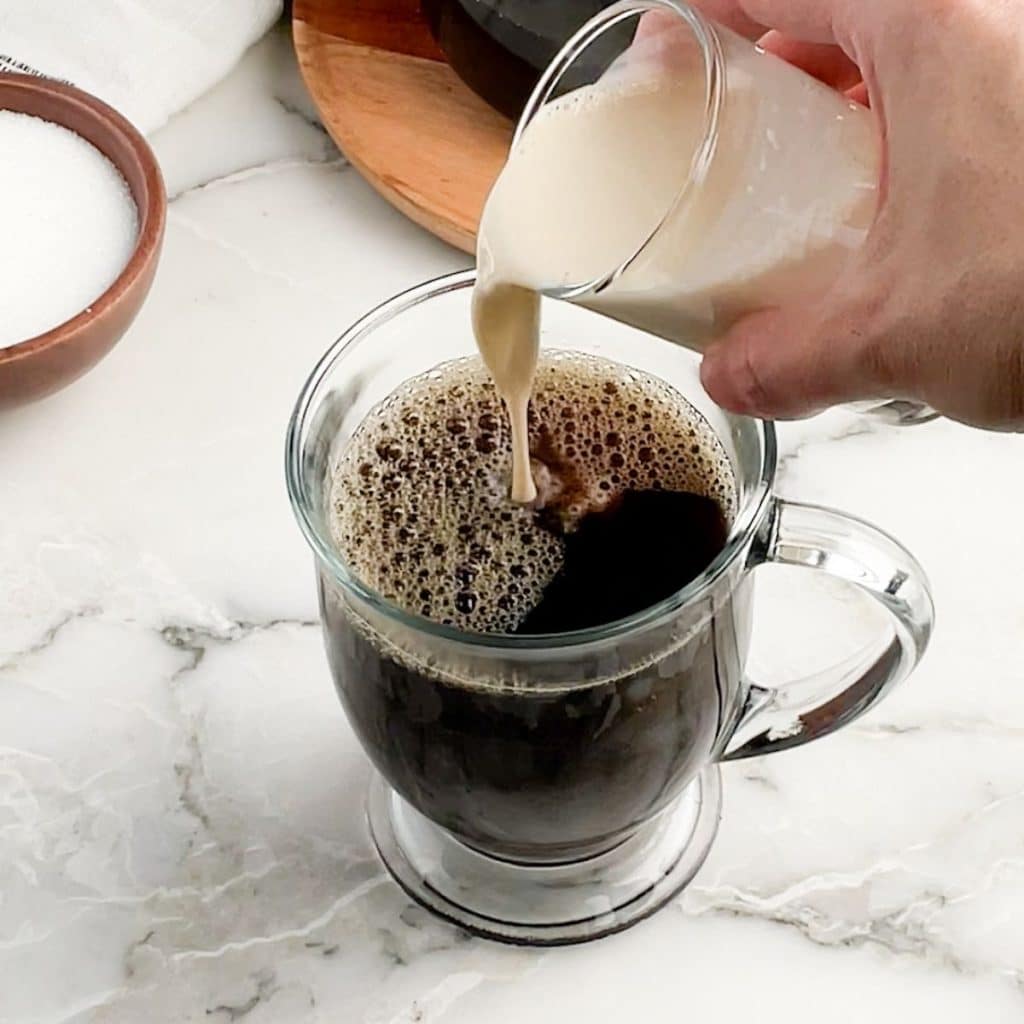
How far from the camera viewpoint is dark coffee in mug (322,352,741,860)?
696mm

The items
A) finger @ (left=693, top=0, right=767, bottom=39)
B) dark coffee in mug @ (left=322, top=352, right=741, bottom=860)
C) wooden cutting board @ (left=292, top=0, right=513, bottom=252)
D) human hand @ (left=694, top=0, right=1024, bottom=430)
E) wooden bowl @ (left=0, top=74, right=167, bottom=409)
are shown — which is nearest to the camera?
Answer: human hand @ (left=694, top=0, right=1024, bottom=430)

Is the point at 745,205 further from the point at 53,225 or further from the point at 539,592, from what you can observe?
the point at 53,225

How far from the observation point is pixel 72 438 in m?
1.04

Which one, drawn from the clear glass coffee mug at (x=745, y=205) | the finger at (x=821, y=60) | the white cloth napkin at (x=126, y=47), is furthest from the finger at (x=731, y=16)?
the white cloth napkin at (x=126, y=47)

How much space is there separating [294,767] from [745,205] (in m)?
0.44

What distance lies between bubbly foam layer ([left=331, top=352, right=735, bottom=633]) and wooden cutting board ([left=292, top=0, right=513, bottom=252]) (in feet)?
0.94

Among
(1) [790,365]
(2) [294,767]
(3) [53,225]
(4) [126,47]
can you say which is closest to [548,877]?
(2) [294,767]

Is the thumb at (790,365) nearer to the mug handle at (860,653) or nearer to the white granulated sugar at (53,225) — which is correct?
the mug handle at (860,653)

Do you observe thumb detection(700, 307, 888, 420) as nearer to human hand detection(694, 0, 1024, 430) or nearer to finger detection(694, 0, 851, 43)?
human hand detection(694, 0, 1024, 430)

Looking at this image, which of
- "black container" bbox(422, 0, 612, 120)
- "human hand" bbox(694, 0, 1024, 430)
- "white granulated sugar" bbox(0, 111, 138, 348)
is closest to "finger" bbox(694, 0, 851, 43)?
"human hand" bbox(694, 0, 1024, 430)

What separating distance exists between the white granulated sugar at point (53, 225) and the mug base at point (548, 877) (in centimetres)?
37

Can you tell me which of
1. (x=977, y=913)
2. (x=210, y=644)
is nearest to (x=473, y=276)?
(x=210, y=644)

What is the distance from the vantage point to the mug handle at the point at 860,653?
71cm

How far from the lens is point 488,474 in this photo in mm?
803
